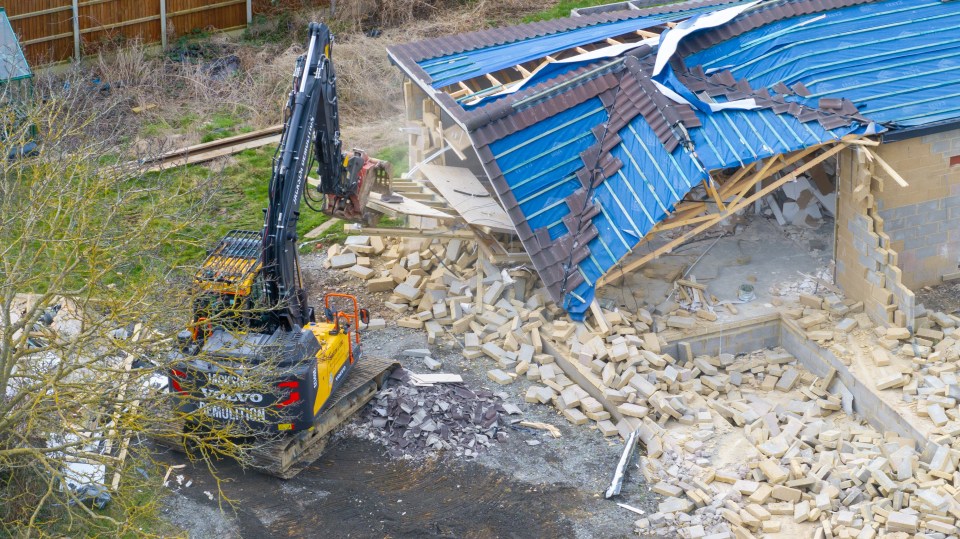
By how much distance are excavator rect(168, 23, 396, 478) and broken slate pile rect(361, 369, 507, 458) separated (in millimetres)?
612

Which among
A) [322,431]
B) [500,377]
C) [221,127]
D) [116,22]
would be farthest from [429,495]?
[116,22]

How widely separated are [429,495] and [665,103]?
24.7 feet

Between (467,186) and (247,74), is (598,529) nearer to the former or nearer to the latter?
(467,186)

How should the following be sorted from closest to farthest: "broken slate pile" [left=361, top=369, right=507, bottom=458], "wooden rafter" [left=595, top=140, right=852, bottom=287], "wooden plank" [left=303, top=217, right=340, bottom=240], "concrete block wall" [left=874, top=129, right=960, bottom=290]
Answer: "broken slate pile" [left=361, top=369, right=507, bottom=458], "wooden rafter" [left=595, top=140, right=852, bottom=287], "concrete block wall" [left=874, top=129, right=960, bottom=290], "wooden plank" [left=303, top=217, right=340, bottom=240]

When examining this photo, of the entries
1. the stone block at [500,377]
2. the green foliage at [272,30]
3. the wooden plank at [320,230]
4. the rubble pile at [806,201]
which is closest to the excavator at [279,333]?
the stone block at [500,377]

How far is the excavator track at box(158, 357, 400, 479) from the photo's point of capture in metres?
15.9

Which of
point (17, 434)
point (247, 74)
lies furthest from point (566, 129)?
point (247, 74)

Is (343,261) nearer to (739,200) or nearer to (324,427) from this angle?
(324,427)

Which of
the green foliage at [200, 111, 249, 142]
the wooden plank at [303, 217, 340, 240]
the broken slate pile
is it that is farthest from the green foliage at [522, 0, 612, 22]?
the broken slate pile

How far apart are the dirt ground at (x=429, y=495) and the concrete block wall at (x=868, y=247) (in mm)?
5170

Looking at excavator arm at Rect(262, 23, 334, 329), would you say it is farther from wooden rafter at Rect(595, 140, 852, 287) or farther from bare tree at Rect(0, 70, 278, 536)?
wooden rafter at Rect(595, 140, 852, 287)

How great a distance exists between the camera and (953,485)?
1545cm

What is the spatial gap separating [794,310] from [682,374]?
2483 mm

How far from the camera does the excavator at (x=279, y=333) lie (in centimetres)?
1527
